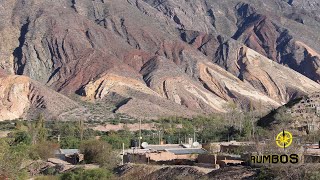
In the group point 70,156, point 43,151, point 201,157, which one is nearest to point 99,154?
point 70,156

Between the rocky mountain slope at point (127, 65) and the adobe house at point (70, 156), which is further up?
the rocky mountain slope at point (127, 65)

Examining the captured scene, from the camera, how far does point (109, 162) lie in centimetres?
5266

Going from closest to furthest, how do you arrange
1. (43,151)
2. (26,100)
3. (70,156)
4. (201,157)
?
(201,157) < (70,156) < (43,151) < (26,100)

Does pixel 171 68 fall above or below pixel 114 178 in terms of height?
above

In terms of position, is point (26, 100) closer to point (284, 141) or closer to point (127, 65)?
point (127, 65)

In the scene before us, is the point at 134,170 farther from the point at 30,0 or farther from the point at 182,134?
the point at 30,0

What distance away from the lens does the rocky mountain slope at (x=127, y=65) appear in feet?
427

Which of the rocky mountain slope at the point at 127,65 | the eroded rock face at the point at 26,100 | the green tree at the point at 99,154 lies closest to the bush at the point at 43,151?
the green tree at the point at 99,154

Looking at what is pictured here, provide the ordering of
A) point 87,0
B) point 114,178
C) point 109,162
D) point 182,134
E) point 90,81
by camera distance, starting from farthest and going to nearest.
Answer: point 87,0 → point 90,81 → point 182,134 → point 109,162 → point 114,178

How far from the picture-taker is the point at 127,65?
146 m

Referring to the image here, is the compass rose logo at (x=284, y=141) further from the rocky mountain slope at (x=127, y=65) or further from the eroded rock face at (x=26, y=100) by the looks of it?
the rocky mountain slope at (x=127, y=65)

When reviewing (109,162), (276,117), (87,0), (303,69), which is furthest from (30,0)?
(109,162)

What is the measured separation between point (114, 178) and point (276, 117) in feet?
121

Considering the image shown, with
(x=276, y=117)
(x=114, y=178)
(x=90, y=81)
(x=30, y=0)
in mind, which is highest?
(x=30, y=0)
